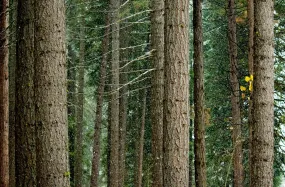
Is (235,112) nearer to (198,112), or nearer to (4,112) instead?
(198,112)

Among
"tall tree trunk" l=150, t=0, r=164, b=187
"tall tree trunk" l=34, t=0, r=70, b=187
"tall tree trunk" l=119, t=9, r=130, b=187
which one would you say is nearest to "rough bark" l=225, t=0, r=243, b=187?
"tall tree trunk" l=150, t=0, r=164, b=187

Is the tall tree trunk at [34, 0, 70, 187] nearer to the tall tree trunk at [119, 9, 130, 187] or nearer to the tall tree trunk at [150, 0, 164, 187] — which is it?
the tall tree trunk at [150, 0, 164, 187]

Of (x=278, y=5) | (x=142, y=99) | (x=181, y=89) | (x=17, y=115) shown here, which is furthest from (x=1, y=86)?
(x=142, y=99)

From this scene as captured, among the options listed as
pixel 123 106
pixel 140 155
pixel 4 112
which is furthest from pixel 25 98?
pixel 140 155

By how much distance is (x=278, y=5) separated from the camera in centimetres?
1695

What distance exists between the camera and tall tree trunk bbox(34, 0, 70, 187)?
20.6 ft

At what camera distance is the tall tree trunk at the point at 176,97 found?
7.72 meters

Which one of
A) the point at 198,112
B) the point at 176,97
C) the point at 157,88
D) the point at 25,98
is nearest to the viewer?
the point at 176,97

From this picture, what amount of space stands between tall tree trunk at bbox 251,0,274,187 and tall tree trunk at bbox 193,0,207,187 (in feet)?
7.36

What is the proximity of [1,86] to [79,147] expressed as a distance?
37.8ft

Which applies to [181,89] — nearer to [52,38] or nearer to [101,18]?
[52,38]

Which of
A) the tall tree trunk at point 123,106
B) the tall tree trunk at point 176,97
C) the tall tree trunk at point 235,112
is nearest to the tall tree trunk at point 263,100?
the tall tree trunk at point 176,97

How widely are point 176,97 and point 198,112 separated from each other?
8.39 feet

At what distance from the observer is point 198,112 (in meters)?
10.2
